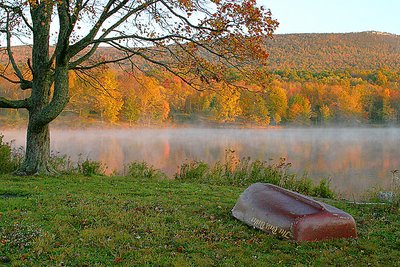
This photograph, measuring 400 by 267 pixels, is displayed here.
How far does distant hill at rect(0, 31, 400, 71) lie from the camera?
93.4 metres

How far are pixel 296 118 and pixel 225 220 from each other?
67565 mm

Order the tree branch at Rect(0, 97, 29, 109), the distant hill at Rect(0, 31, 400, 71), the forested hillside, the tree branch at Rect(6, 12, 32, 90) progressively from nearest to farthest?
the tree branch at Rect(0, 97, 29, 109), the tree branch at Rect(6, 12, 32, 90), the forested hillside, the distant hill at Rect(0, 31, 400, 71)

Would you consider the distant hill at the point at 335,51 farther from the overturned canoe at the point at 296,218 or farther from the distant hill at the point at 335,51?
the overturned canoe at the point at 296,218

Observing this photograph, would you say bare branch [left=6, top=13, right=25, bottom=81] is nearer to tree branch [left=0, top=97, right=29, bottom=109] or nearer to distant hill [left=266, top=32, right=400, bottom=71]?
tree branch [left=0, top=97, right=29, bottom=109]

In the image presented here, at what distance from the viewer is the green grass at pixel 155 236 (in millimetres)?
4797

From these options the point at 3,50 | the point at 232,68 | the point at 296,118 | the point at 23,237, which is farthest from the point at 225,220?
the point at 296,118

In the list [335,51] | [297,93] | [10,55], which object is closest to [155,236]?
[10,55]

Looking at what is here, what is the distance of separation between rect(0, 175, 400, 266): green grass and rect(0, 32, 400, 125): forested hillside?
16.5 m

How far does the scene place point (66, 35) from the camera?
1060cm

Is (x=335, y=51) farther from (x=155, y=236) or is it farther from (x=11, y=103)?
(x=155, y=236)

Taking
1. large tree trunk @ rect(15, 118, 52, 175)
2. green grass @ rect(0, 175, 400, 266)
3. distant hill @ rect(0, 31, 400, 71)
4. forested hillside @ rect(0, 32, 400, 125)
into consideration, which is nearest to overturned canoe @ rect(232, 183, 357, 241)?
green grass @ rect(0, 175, 400, 266)

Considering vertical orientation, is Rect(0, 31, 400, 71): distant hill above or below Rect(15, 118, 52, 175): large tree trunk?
above

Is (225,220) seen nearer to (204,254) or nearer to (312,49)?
(204,254)

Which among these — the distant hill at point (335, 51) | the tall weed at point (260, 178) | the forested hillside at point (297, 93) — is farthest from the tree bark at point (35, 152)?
the distant hill at point (335, 51)
